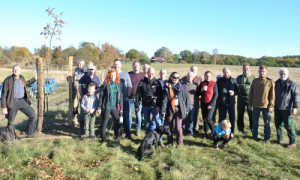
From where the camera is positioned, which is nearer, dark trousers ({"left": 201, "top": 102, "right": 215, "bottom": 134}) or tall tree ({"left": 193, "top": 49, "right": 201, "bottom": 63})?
dark trousers ({"left": 201, "top": 102, "right": 215, "bottom": 134})

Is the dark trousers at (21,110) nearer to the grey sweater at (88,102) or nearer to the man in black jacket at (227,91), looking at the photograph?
the grey sweater at (88,102)

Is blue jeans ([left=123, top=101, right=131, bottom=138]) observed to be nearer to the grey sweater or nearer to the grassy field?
the grassy field

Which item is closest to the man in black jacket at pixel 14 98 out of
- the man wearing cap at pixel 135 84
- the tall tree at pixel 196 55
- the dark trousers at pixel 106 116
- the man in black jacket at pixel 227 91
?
the dark trousers at pixel 106 116

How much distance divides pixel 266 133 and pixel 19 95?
22.2 ft

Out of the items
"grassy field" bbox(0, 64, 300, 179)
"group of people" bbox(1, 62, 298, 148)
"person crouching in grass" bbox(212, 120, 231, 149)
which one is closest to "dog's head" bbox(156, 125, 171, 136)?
"group of people" bbox(1, 62, 298, 148)

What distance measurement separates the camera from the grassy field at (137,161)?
3.68 m

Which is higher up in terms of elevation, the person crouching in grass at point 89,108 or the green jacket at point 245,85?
the green jacket at point 245,85

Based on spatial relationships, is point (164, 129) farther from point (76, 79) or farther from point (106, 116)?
point (76, 79)

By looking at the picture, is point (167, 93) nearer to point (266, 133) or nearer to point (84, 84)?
point (84, 84)

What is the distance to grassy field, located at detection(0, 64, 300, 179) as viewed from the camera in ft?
12.1

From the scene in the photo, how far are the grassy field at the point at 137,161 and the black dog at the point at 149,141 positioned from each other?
157 mm

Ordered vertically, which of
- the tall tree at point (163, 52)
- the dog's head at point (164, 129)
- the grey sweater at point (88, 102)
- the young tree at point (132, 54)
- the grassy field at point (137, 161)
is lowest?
the grassy field at point (137, 161)

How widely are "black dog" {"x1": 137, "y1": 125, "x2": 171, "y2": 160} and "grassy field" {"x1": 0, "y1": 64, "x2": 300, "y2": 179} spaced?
0.52 ft

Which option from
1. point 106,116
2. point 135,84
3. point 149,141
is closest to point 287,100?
point 149,141
